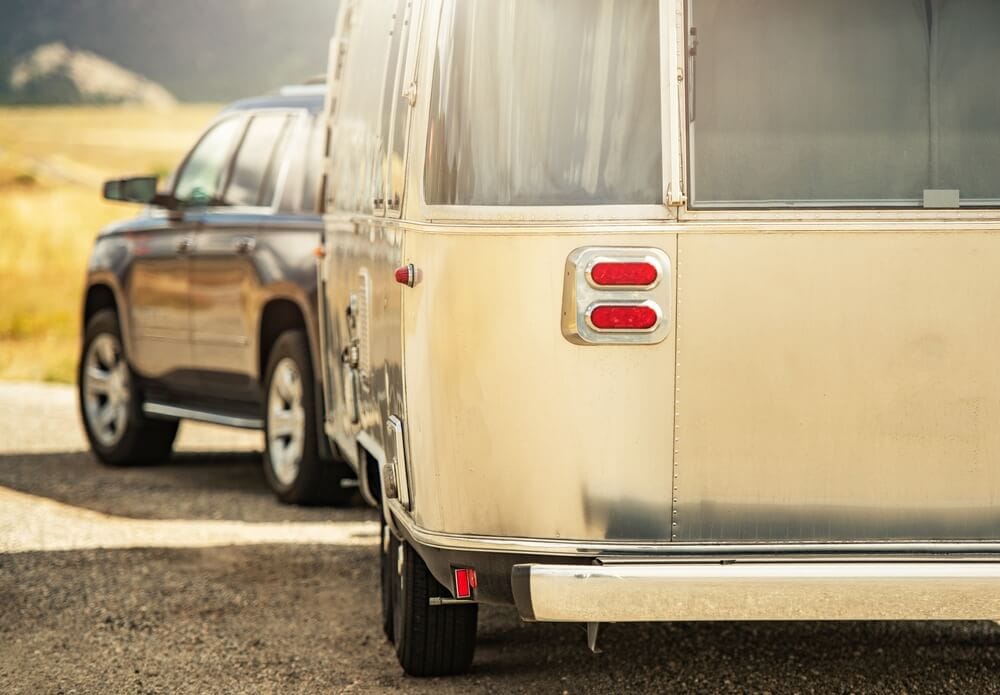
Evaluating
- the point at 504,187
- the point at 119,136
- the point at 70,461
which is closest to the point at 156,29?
the point at 119,136

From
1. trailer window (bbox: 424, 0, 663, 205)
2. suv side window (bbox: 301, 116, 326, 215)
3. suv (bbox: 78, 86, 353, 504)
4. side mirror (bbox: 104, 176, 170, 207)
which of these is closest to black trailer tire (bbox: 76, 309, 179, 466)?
suv (bbox: 78, 86, 353, 504)

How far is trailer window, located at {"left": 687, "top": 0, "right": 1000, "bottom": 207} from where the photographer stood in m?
4.42

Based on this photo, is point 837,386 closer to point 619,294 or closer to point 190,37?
point 619,294

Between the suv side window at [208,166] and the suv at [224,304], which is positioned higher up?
the suv side window at [208,166]

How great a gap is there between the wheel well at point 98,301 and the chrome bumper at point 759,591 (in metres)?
7.06

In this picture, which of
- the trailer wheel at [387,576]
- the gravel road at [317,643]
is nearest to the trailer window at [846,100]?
the gravel road at [317,643]

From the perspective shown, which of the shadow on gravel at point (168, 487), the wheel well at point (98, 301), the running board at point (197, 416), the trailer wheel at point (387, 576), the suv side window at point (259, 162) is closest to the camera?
the trailer wheel at point (387, 576)

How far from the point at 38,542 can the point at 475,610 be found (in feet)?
10.6

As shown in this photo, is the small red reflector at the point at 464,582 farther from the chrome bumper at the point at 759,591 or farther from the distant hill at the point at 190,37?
the distant hill at the point at 190,37

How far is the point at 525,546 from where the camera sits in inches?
174

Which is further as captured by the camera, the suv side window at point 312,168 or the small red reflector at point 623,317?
the suv side window at point 312,168

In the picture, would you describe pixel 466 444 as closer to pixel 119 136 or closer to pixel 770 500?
pixel 770 500

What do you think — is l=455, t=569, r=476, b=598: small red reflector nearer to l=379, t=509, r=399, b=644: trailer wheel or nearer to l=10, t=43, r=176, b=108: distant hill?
l=379, t=509, r=399, b=644: trailer wheel

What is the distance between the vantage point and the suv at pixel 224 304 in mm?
8828
